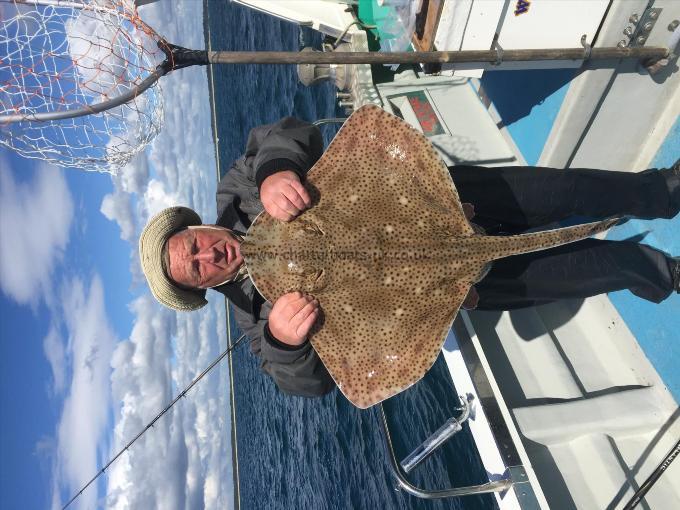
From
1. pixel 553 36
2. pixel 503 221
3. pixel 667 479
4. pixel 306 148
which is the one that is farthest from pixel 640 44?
pixel 667 479

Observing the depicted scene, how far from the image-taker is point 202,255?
304cm

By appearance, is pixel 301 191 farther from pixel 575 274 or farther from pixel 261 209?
pixel 575 274

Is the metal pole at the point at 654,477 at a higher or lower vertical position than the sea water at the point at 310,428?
higher

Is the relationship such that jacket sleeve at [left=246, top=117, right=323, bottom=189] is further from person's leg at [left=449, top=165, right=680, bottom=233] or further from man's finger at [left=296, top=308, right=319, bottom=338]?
person's leg at [left=449, top=165, right=680, bottom=233]

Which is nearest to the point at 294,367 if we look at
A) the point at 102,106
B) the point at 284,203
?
the point at 284,203

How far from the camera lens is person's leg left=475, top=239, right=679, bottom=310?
3.62 m

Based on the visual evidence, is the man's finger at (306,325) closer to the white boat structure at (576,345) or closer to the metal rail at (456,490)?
the metal rail at (456,490)

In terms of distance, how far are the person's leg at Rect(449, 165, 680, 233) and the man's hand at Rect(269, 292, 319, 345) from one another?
167 cm

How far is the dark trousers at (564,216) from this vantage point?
3.57m

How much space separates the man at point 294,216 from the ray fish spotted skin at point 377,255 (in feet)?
0.52

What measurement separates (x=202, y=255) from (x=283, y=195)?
751 millimetres

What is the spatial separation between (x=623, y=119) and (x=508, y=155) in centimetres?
160

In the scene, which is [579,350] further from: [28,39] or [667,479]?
[28,39]

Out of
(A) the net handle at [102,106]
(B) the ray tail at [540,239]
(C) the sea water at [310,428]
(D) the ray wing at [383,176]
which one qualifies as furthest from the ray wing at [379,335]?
(C) the sea water at [310,428]
